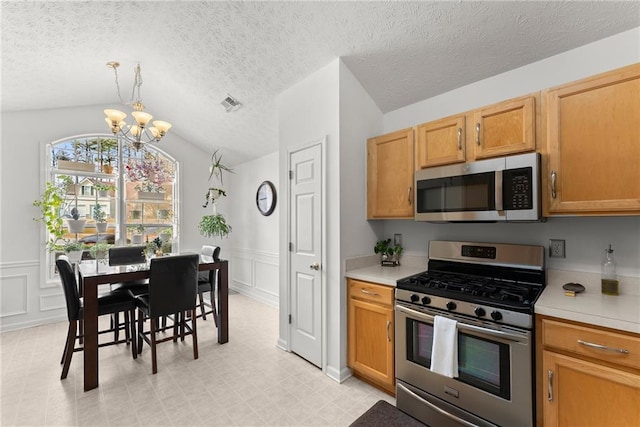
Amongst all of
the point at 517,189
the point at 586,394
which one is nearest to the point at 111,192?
the point at 517,189

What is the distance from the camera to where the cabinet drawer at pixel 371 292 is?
222 centimetres

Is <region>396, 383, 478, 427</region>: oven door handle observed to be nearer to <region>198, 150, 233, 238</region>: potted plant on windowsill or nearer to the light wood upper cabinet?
the light wood upper cabinet

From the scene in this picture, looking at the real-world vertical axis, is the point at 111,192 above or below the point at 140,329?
above

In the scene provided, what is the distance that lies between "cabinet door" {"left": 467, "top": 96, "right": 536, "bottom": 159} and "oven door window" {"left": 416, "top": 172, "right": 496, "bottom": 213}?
7.6 inches

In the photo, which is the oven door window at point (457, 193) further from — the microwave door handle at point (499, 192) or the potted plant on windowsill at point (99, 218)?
the potted plant on windowsill at point (99, 218)

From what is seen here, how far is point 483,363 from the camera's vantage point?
1745 millimetres

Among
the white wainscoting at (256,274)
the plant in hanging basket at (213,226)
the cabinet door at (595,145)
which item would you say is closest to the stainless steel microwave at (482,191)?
the cabinet door at (595,145)

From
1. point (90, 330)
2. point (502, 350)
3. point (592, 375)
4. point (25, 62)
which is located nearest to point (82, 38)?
point (25, 62)

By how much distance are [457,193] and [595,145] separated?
79 cm

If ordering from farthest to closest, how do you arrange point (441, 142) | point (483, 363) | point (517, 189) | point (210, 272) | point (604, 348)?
point (210, 272), point (441, 142), point (517, 189), point (483, 363), point (604, 348)

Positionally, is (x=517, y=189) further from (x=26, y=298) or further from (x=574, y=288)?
(x=26, y=298)

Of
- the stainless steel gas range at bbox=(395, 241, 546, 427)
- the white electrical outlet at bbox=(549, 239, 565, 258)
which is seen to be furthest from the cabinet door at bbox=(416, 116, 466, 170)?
the white electrical outlet at bbox=(549, 239, 565, 258)

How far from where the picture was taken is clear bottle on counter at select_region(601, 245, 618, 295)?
175 centimetres

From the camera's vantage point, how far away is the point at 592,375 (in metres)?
1.41
